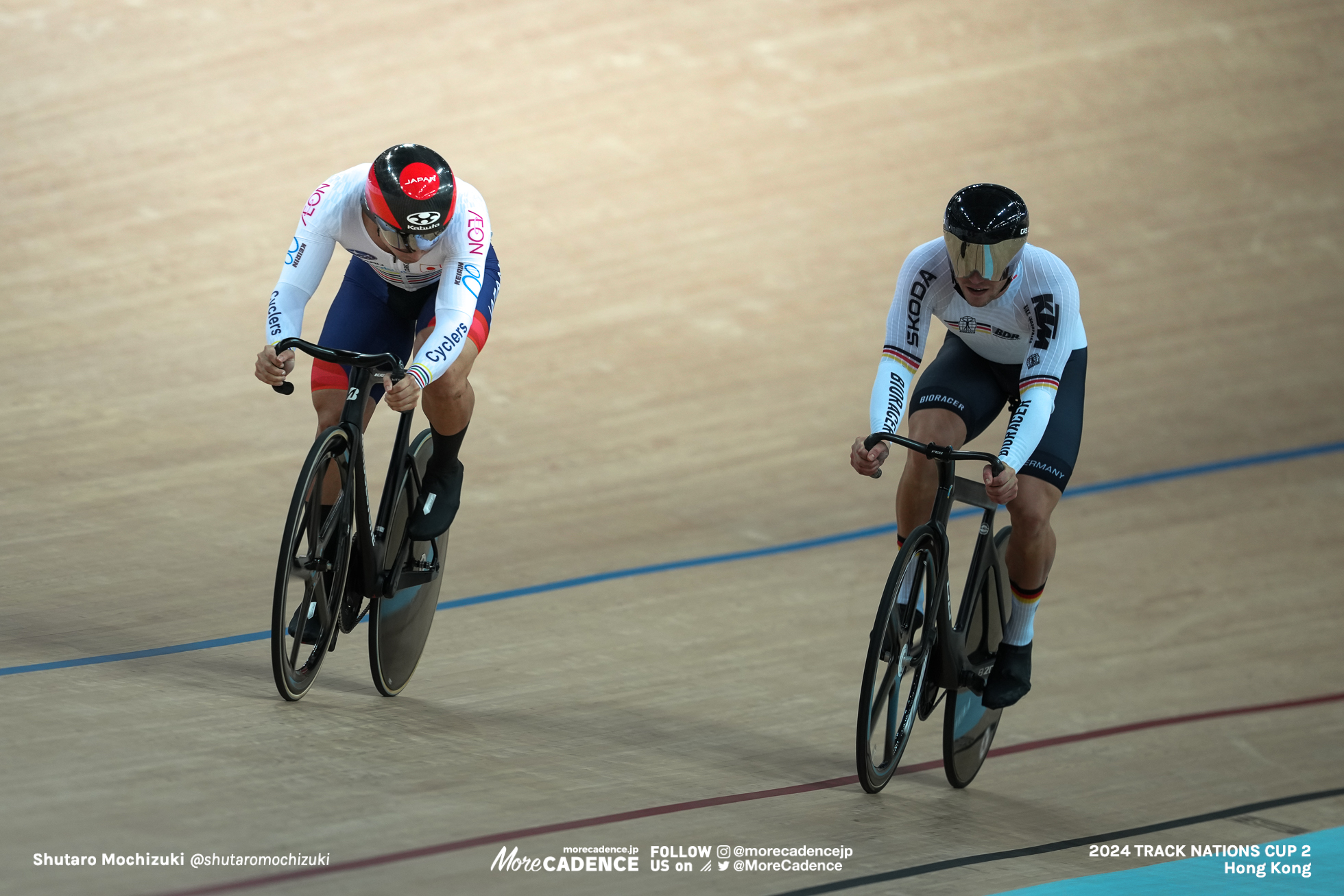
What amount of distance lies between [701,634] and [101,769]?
1777 millimetres

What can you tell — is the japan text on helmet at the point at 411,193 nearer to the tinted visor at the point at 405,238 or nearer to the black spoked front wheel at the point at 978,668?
the tinted visor at the point at 405,238

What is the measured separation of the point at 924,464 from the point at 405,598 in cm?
117

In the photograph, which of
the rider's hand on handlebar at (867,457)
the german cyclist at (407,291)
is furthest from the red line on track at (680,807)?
the german cyclist at (407,291)

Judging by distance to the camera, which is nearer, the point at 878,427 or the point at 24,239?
the point at 878,427

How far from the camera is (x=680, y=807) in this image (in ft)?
9.51

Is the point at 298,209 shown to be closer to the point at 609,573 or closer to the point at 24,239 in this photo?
the point at 24,239

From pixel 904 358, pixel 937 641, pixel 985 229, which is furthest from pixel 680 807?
pixel 985 229

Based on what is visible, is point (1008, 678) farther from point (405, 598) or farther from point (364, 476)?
point (364, 476)

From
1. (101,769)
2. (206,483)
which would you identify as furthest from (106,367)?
(101,769)

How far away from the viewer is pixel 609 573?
454 cm

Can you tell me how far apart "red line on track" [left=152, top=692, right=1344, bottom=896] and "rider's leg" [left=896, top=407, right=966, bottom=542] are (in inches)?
23.0

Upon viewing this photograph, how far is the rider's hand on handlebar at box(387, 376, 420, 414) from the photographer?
286 centimetres

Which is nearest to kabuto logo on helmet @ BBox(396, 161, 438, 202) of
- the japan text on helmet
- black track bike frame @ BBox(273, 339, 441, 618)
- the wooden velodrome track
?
the japan text on helmet

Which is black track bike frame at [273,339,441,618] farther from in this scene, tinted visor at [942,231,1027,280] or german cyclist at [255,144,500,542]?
tinted visor at [942,231,1027,280]
